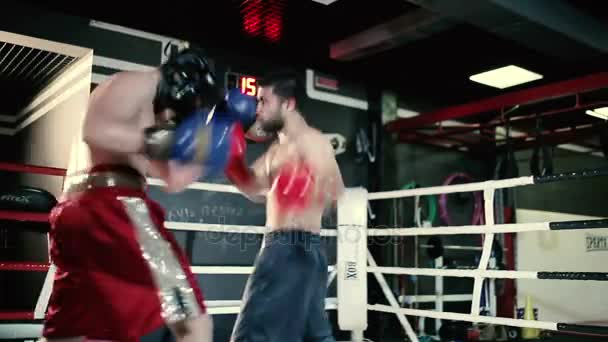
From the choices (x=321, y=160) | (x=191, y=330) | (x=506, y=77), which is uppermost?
A: (x=506, y=77)

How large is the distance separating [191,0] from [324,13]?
1.03 meters

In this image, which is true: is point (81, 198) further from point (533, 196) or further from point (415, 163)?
point (533, 196)

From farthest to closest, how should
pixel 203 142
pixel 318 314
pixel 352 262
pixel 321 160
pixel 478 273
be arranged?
1. pixel 352 262
2. pixel 478 273
3. pixel 321 160
4. pixel 318 314
5. pixel 203 142

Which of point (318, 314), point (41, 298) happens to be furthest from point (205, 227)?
point (318, 314)

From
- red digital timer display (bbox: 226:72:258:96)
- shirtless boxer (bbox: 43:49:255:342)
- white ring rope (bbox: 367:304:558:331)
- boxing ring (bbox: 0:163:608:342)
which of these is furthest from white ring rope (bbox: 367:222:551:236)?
shirtless boxer (bbox: 43:49:255:342)

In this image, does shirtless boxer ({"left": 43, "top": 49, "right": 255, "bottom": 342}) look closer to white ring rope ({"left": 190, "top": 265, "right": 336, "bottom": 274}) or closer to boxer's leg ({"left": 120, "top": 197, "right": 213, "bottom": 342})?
boxer's leg ({"left": 120, "top": 197, "right": 213, "bottom": 342})

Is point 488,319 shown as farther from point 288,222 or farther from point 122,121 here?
point 122,121

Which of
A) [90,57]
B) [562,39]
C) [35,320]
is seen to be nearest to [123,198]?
[35,320]

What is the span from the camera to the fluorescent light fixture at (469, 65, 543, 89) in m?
5.16

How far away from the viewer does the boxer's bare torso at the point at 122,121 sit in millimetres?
1492

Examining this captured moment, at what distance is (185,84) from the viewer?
1714 millimetres

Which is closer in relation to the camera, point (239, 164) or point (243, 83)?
point (239, 164)

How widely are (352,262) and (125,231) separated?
8.64 feet

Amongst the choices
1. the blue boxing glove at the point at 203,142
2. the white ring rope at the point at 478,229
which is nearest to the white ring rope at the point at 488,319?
the white ring rope at the point at 478,229
